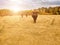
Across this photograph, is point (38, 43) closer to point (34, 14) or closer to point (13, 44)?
point (13, 44)

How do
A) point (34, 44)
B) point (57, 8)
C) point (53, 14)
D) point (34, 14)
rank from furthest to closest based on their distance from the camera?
point (53, 14)
point (57, 8)
point (34, 14)
point (34, 44)

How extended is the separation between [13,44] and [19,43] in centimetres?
16

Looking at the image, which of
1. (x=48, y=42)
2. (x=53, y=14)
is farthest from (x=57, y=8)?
(x=48, y=42)

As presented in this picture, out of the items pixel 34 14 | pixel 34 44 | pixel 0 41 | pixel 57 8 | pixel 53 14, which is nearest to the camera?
pixel 34 44

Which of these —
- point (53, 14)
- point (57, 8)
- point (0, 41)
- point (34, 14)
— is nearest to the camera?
point (0, 41)

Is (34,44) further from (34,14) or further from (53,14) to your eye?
(53,14)

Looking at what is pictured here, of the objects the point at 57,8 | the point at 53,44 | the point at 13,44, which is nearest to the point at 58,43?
the point at 53,44

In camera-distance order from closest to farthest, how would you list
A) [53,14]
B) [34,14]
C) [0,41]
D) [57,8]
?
[0,41]
[34,14]
[57,8]
[53,14]

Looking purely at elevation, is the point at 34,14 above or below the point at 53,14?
above

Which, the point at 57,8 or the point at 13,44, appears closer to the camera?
the point at 13,44

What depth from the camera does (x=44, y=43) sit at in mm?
3635

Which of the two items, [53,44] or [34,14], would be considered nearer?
[53,44]

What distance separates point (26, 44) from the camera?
3.55 meters

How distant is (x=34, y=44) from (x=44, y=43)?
27 cm
